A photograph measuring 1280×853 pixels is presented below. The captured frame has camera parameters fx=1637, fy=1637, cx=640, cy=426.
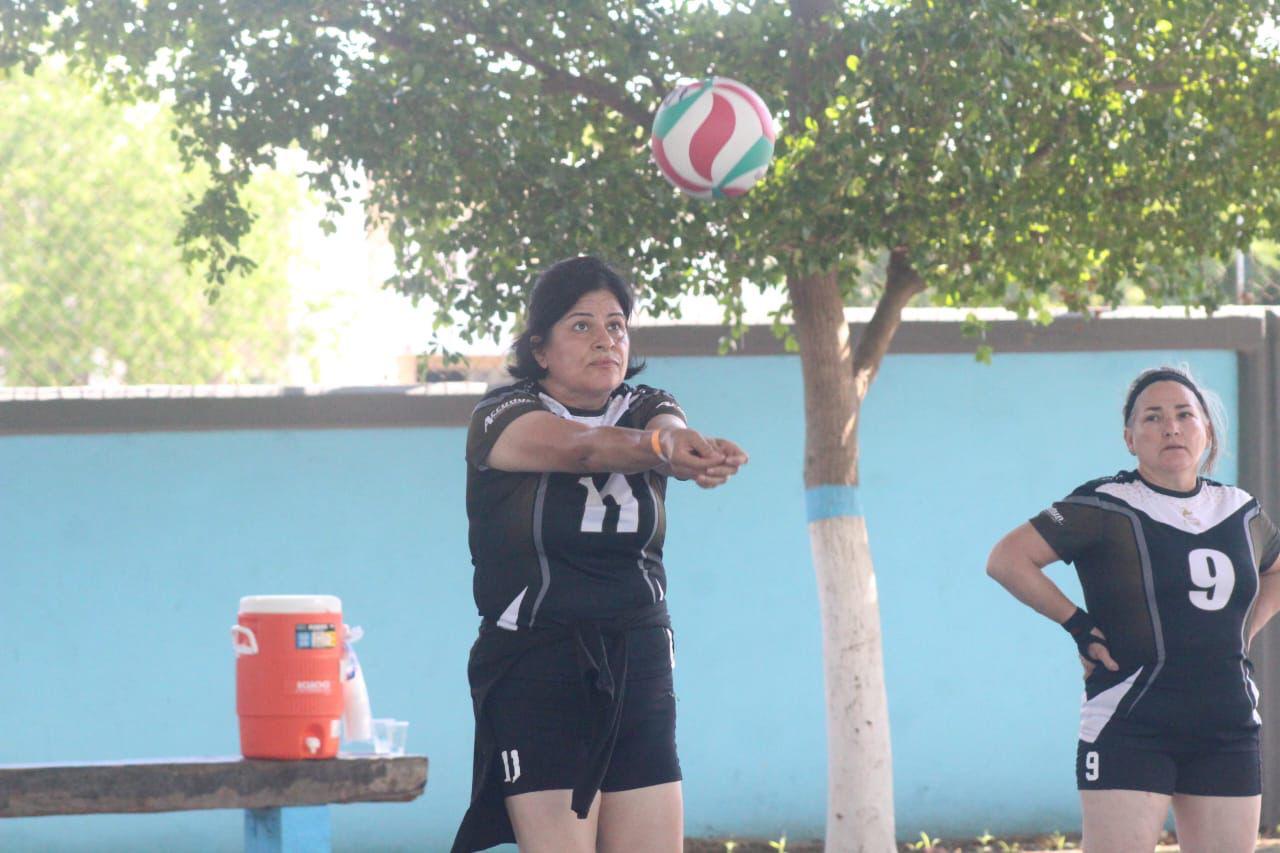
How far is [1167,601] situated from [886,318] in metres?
3.47

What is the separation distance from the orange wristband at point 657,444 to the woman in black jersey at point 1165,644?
1.64 metres

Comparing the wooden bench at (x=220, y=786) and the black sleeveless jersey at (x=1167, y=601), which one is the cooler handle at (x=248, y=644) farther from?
the black sleeveless jersey at (x=1167, y=601)

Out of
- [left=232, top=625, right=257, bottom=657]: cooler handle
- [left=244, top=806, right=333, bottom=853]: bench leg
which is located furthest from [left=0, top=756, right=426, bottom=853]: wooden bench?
[left=232, top=625, right=257, bottom=657]: cooler handle

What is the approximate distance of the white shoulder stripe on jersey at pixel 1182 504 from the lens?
15.1 ft

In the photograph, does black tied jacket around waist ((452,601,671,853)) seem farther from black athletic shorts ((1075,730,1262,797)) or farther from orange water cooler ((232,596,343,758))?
black athletic shorts ((1075,730,1262,797))

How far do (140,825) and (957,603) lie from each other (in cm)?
427

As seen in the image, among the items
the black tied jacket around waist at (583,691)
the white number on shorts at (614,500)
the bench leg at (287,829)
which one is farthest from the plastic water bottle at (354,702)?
the white number on shorts at (614,500)

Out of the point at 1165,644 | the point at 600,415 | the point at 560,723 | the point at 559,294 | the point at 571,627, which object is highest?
the point at 559,294

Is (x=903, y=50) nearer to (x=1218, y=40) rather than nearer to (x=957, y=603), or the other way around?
(x=1218, y=40)

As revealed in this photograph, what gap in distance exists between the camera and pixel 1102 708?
4.54 meters

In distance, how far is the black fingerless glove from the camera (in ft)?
15.1

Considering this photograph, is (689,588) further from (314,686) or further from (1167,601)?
(1167,601)

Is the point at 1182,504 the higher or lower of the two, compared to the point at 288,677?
higher

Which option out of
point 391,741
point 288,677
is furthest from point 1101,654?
point 288,677
